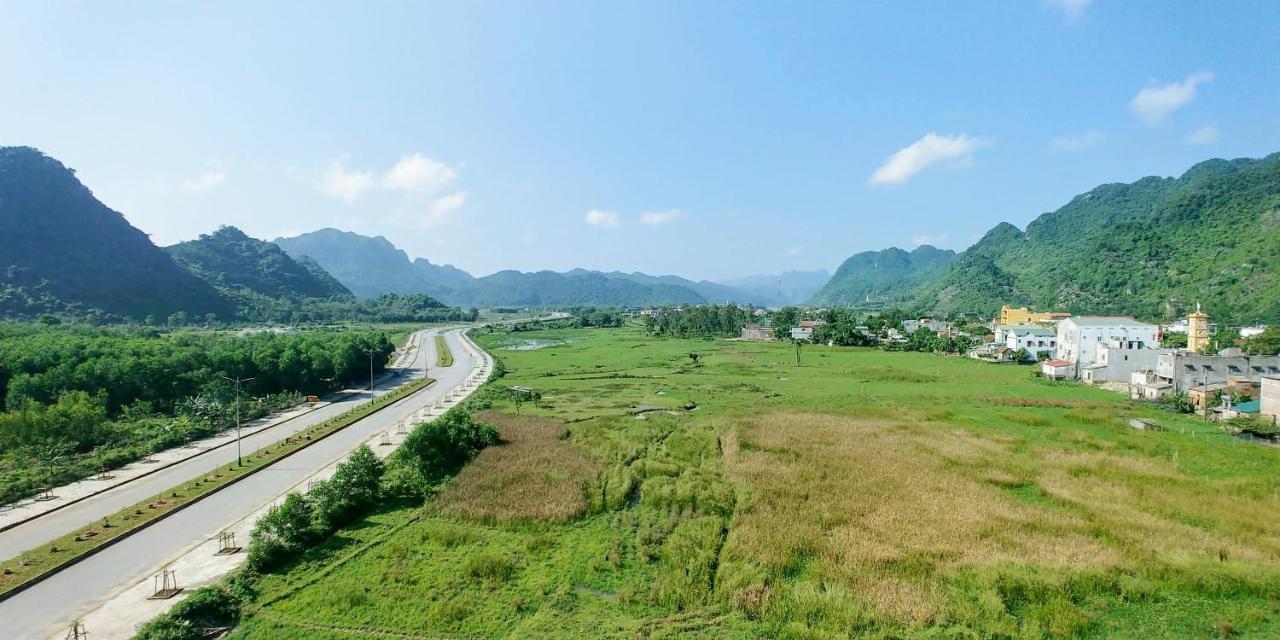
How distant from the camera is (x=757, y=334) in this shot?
11388 cm

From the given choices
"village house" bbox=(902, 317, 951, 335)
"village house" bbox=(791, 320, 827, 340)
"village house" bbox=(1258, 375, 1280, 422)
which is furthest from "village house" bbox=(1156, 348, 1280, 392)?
"village house" bbox=(902, 317, 951, 335)

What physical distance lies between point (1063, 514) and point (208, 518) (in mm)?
31484

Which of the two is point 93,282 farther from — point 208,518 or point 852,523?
point 852,523

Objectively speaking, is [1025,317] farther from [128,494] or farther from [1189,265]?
[128,494]

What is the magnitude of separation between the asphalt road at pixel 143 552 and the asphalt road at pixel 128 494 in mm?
958

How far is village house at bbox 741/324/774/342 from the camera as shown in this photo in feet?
363

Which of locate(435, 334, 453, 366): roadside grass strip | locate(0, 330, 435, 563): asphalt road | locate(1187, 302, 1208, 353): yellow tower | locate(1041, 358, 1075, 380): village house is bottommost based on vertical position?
locate(0, 330, 435, 563): asphalt road

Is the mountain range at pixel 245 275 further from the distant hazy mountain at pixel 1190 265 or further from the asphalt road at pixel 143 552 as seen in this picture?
the asphalt road at pixel 143 552

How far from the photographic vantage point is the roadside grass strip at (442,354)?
74250mm

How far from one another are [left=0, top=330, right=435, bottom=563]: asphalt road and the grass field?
9655mm

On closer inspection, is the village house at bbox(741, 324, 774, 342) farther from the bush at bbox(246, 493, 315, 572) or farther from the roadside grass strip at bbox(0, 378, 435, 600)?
the bush at bbox(246, 493, 315, 572)

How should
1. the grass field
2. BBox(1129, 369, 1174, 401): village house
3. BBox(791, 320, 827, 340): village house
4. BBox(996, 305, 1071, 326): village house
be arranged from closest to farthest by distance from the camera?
the grass field → BBox(1129, 369, 1174, 401): village house → BBox(791, 320, 827, 340): village house → BBox(996, 305, 1071, 326): village house

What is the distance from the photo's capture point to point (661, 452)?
2964 centimetres

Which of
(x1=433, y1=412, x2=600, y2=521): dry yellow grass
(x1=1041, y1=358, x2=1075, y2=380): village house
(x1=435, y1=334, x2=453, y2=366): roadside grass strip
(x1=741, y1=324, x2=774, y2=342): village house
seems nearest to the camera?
(x1=433, y1=412, x2=600, y2=521): dry yellow grass
